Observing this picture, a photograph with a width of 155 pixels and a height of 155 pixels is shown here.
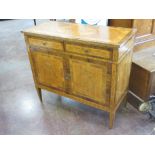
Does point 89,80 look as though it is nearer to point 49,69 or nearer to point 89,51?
point 89,51

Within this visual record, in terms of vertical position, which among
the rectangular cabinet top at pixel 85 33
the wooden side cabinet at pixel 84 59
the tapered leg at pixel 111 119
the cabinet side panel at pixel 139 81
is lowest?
the tapered leg at pixel 111 119

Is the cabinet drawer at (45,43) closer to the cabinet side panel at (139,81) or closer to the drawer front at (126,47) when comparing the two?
the drawer front at (126,47)

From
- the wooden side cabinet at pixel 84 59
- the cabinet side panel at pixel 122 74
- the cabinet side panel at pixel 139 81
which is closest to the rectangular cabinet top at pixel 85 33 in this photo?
the wooden side cabinet at pixel 84 59

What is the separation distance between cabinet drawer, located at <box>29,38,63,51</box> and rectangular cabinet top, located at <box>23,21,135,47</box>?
6cm

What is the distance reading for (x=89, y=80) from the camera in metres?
1.67

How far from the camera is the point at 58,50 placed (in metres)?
1.69

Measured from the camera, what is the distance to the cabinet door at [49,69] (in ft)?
5.86

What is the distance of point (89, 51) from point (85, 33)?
0.68ft

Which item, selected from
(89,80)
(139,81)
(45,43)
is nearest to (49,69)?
(45,43)

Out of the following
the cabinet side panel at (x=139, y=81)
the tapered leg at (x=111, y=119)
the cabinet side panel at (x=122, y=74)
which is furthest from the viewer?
the cabinet side panel at (x=139, y=81)

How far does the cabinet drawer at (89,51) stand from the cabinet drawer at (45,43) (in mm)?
98

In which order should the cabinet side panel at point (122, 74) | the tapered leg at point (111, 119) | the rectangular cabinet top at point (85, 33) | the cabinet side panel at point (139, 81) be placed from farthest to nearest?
the cabinet side panel at point (139, 81), the tapered leg at point (111, 119), the cabinet side panel at point (122, 74), the rectangular cabinet top at point (85, 33)

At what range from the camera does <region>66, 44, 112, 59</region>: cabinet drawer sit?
1.45 meters

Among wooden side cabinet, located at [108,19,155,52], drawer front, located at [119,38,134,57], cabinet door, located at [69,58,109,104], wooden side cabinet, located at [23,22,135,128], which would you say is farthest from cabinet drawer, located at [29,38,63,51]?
wooden side cabinet, located at [108,19,155,52]
